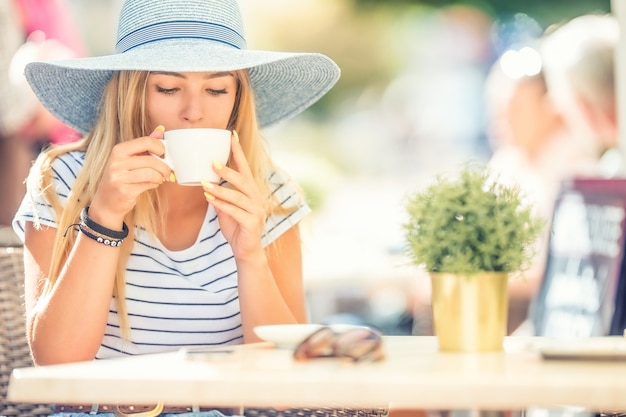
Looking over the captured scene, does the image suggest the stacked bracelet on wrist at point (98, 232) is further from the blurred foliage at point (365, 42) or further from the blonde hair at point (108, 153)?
the blurred foliage at point (365, 42)

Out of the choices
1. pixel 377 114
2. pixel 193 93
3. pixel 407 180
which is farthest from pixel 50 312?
pixel 377 114

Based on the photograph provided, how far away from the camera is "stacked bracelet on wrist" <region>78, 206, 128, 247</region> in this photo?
196 cm

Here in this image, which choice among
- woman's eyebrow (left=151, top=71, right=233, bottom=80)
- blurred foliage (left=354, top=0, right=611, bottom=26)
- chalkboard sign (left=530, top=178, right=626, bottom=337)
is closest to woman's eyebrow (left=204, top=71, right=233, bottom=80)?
woman's eyebrow (left=151, top=71, right=233, bottom=80)

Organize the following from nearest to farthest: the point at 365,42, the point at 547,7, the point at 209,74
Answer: the point at 209,74, the point at 547,7, the point at 365,42

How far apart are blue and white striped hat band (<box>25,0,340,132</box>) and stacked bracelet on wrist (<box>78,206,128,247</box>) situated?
303 mm

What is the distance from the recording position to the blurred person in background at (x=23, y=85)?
4.68 metres

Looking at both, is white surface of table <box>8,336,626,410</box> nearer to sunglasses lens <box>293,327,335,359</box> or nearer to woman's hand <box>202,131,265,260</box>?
sunglasses lens <box>293,327,335,359</box>

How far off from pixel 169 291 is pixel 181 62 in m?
0.51

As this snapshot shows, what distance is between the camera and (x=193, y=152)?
1.90m

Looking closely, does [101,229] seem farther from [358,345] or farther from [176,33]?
[358,345]

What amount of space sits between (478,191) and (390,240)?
415 centimetres

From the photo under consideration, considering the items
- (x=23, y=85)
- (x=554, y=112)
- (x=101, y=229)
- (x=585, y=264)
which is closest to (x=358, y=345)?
(x=101, y=229)

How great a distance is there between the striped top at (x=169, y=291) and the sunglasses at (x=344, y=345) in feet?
2.61

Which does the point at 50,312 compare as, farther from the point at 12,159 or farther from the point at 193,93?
the point at 12,159
